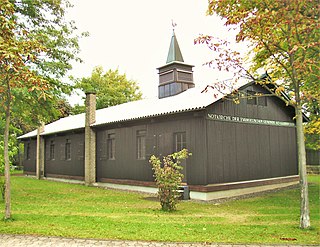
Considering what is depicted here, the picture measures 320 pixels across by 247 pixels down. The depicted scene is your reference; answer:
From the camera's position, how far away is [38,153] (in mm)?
26953

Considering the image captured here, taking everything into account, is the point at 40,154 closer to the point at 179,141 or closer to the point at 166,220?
the point at 179,141

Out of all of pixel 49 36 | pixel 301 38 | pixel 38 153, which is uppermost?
pixel 49 36

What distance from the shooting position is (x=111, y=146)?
63.4 feet

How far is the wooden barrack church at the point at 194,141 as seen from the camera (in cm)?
1372

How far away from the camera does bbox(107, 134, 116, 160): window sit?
18953 mm

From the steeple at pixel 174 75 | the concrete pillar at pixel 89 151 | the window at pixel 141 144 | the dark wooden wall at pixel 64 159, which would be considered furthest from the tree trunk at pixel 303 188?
the dark wooden wall at pixel 64 159

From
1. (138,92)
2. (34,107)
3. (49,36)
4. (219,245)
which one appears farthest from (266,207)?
(138,92)

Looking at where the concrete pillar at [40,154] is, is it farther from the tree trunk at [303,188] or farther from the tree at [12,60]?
the tree trunk at [303,188]

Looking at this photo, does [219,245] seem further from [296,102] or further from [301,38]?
[301,38]

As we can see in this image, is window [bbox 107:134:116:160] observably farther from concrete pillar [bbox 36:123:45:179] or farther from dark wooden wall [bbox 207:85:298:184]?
concrete pillar [bbox 36:123:45:179]

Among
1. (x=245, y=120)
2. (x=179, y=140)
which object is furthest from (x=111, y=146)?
(x=245, y=120)

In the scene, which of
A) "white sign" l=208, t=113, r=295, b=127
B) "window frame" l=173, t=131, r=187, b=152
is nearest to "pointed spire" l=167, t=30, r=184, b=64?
"white sign" l=208, t=113, r=295, b=127

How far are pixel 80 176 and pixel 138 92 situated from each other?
976 inches

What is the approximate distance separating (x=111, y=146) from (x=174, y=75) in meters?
5.57
